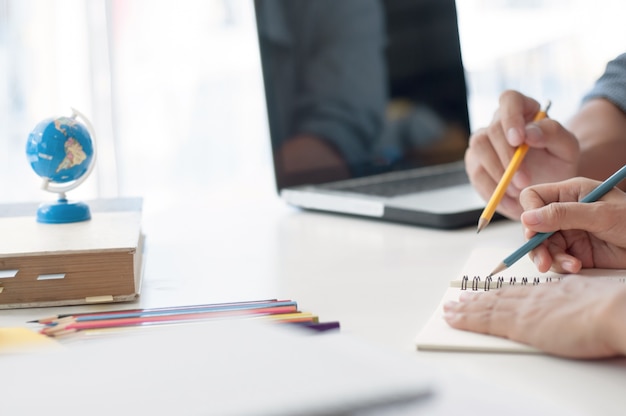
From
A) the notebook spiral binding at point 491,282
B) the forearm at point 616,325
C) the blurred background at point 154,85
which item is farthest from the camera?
the blurred background at point 154,85

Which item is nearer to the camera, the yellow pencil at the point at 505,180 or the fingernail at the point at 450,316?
the fingernail at the point at 450,316

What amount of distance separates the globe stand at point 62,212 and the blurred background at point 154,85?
486mm

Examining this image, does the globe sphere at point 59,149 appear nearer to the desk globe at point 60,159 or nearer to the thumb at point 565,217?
the desk globe at point 60,159

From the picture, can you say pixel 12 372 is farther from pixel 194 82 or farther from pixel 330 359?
pixel 194 82

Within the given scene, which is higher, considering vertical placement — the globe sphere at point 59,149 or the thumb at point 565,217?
the globe sphere at point 59,149

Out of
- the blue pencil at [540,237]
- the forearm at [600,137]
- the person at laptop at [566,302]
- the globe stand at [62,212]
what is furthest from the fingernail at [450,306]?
the forearm at [600,137]

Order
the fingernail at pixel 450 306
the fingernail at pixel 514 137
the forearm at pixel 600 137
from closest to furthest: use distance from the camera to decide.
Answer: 1. the fingernail at pixel 450 306
2. the fingernail at pixel 514 137
3. the forearm at pixel 600 137

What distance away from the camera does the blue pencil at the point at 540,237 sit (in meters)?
0.79

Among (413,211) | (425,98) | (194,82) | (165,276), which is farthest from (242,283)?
(194,82)

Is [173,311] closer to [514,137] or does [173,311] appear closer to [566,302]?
[566,302]

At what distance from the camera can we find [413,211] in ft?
3.80

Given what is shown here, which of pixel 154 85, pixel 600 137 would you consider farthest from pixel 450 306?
pixel 154 85

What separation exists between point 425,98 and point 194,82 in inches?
37.5

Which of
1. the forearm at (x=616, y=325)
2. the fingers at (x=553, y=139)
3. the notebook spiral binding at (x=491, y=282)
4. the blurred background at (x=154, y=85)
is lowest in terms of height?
the forearm at (x=616, y=325)
